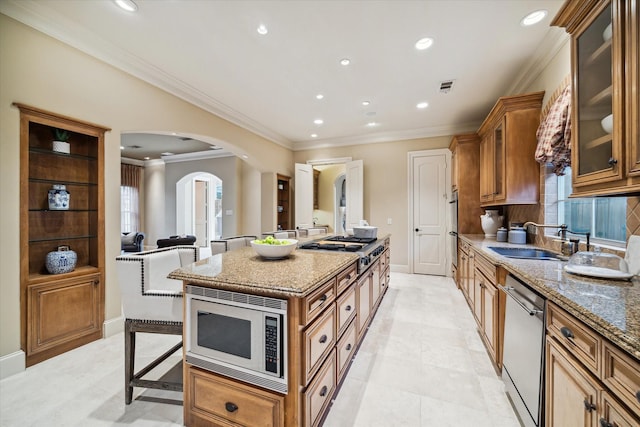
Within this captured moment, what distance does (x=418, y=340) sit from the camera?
100 inches

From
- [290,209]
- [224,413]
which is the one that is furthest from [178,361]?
[290,209]

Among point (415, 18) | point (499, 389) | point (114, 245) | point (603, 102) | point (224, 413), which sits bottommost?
point (499, 389)

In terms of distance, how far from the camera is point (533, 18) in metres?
2.18

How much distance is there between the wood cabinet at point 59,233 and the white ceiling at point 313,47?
85 cm

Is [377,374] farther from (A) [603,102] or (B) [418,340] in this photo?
(A) [603,102]

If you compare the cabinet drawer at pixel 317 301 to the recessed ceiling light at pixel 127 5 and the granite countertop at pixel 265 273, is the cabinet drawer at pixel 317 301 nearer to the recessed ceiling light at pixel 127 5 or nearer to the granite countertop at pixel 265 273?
the granite countertop at pixel 265 273

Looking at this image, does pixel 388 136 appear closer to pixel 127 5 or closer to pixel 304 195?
pixel 304 195

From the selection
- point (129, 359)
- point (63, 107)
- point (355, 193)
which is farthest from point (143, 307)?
point (355, 193)

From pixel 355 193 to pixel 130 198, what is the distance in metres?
6.51

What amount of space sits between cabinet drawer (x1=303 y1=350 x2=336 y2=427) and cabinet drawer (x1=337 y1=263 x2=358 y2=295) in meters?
0.41

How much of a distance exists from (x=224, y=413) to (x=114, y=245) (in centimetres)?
222

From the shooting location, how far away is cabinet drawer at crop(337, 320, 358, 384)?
1.77 meters

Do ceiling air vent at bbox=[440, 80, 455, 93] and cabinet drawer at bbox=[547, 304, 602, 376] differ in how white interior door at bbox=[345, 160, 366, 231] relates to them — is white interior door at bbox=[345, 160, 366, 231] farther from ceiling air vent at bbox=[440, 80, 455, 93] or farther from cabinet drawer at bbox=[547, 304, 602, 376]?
cabinet drawer at bbox=[547, 304, 602, 376]

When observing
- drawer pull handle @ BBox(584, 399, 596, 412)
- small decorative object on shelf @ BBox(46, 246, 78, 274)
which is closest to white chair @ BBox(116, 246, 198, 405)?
small decorative object on shelf @ BBox(46, 246, 78, 274)
